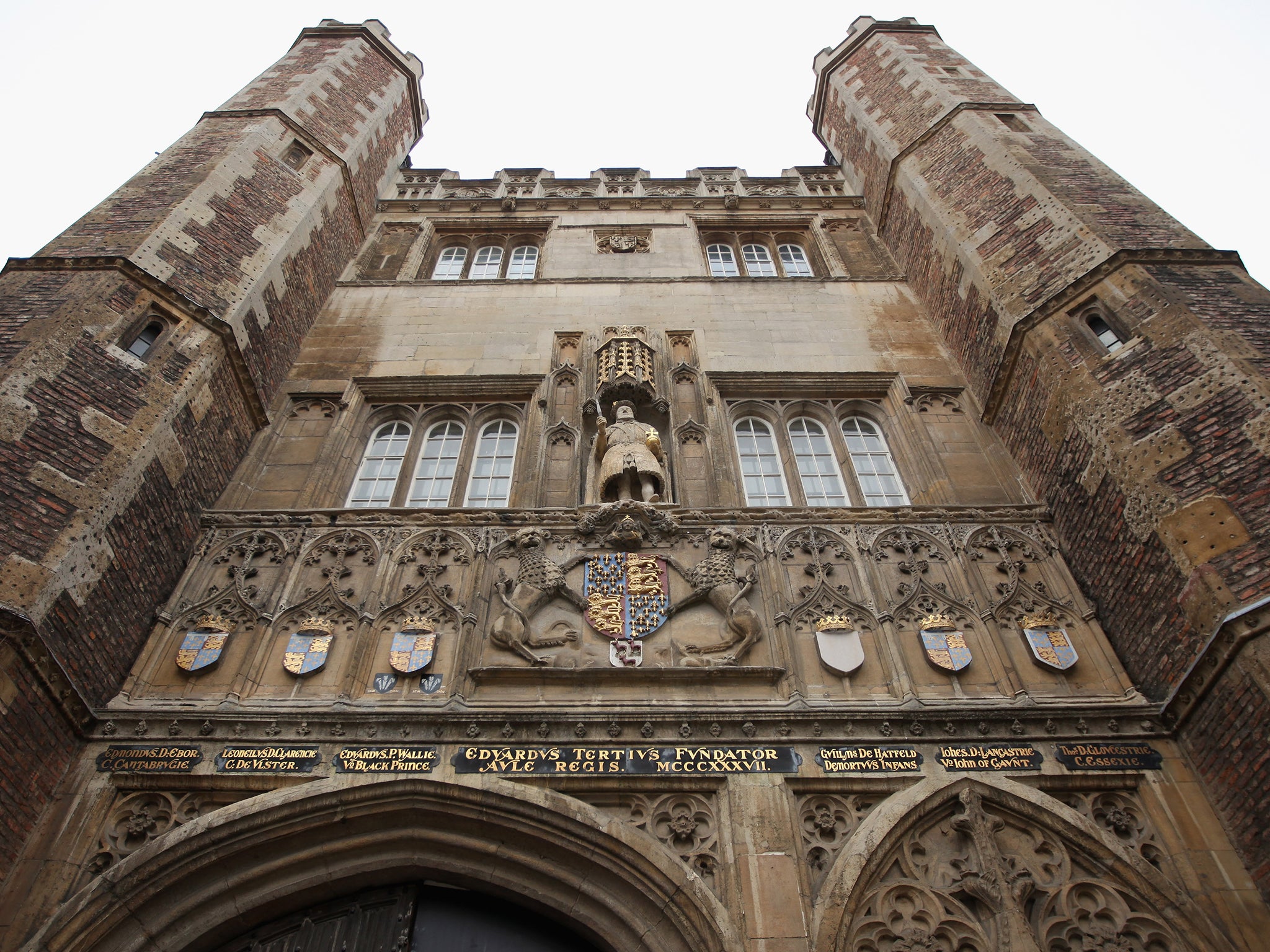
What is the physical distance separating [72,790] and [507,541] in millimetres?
3570

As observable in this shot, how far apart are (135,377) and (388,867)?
4.71m

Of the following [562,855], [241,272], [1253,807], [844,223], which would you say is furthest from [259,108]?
[1253,807]

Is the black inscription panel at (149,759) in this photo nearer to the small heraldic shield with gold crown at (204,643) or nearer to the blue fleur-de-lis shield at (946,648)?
the small heraldic shield with gold crown at (204,643)

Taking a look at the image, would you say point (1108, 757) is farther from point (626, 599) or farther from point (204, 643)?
point (204, 643)

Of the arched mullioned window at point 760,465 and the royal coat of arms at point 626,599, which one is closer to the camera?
the royal coat of arms at point 626,599

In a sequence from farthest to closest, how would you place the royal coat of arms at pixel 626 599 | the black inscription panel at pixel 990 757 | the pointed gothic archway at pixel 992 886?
the royal coat of arms at pixel 626 599, the black inscription panel at pixel 990 757, the pointed gothic archway at pixel 992 886

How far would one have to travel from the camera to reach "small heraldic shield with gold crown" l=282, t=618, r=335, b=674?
273 inches

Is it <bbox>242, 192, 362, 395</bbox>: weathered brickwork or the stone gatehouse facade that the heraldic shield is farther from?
<bbox>242, 192, 362, 395</bbox>: weathered brickwork

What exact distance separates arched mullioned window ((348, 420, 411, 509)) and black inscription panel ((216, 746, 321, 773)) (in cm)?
277

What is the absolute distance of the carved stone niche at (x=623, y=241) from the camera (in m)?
13.8

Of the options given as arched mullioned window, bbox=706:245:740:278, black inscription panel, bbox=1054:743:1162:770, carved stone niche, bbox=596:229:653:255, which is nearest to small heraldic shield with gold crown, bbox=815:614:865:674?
black inscription panel, bbox=1054:743:1162:770

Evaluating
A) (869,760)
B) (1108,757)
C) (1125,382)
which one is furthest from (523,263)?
(1108,757)

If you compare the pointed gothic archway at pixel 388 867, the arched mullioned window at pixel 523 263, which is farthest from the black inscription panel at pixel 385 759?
the arched mullioned window at pixel 523 263

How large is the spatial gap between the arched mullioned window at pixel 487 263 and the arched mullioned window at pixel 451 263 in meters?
0.18
